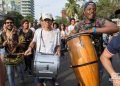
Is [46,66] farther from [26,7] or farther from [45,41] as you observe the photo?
[26,7]

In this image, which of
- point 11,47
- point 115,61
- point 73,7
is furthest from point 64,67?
point 73,7

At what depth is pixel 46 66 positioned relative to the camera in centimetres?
638

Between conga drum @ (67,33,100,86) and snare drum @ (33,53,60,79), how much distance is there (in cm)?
58

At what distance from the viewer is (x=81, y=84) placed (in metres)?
5.75

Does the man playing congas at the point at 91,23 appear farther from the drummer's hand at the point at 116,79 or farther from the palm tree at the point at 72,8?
the palm tree at the point at 72,8

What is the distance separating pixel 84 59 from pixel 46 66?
2.93 ft

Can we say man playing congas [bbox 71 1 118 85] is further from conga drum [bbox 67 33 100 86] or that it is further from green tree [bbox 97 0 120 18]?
green tree [bbox 97 0 120 18]

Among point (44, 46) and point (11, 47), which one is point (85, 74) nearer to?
point (44, 46)

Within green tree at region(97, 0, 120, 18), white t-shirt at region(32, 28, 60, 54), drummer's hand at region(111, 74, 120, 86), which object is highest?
drummer's hand at region(111, 74, 120, 86)

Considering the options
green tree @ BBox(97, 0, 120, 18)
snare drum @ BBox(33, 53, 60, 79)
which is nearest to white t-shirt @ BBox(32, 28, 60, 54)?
snare drum @ BBox(33, 53, 60, 79)

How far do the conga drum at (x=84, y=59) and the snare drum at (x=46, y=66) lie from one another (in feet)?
1.91

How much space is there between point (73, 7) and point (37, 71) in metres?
84.5

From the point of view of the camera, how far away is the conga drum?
5648 mm

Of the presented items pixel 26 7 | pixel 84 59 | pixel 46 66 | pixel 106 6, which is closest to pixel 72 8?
pixel 106 6
